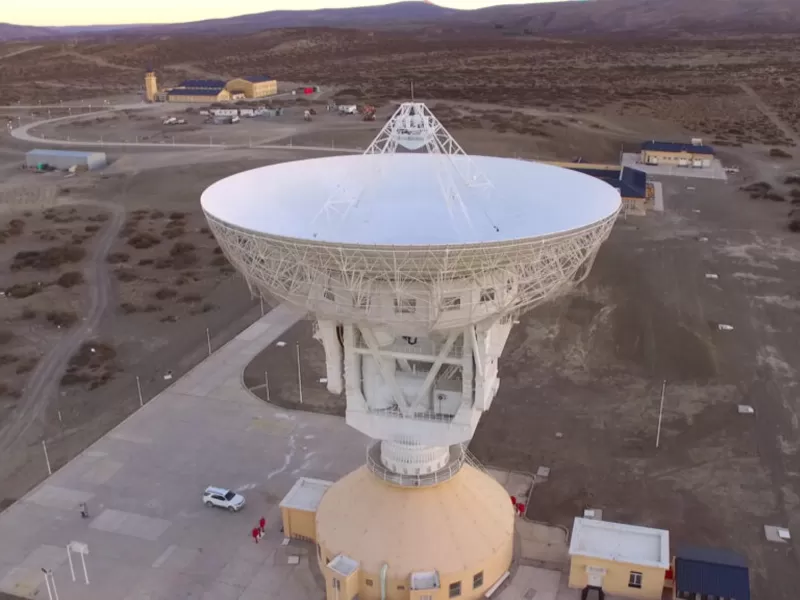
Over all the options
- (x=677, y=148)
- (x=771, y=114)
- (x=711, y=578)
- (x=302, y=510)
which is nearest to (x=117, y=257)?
(x=302, y=510)

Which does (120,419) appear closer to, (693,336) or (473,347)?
(473,347)

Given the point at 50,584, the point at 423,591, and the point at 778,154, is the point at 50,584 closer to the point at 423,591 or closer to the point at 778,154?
the point at 423,591

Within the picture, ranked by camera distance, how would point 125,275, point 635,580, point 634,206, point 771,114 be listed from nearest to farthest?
point 635,580 → point 125,275 → point 634,206 → point 771,114

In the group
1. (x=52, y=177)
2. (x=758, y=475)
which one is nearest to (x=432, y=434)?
(x=758, y=475)

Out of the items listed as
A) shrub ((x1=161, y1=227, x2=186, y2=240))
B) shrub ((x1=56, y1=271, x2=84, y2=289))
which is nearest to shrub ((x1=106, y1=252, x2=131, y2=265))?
shrub ((x1=56, y1=271, x2=84, y2=289))

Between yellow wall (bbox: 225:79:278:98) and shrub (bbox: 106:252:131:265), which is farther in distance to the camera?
yellow wall (bbox: 225:79:278:98)

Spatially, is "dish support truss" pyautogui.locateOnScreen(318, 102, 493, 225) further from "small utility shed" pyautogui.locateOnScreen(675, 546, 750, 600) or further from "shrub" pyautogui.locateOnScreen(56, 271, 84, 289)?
"shrub" pyautogui.locateOnScreen(56, 271, 84, 289)

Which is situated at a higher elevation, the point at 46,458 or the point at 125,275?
the point at 125,275
